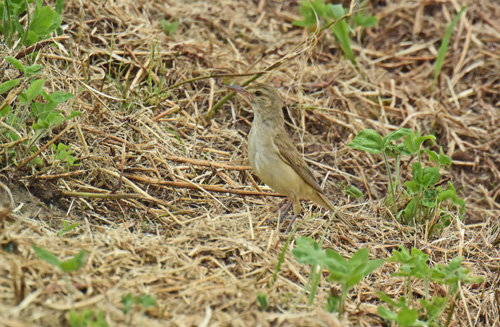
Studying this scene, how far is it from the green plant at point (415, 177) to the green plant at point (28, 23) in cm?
254

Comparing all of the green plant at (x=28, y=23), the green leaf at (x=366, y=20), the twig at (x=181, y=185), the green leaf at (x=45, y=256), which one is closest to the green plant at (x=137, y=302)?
the green leaf at (x=45, y=256)

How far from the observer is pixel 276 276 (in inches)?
180

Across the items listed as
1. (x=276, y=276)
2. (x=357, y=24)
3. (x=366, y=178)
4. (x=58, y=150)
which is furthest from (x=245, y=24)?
(x=276, y=276)

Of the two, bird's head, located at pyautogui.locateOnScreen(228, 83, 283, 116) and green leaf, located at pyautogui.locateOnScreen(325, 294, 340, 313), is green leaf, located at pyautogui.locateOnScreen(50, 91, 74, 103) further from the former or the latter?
green leaf, located at pyautogui.locateOnScreen(325, 294, 340, 313)

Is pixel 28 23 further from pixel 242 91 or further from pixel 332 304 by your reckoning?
pixel 332 304

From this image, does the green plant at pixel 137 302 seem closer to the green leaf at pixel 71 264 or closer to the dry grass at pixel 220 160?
the dry grass at pixel 220 160

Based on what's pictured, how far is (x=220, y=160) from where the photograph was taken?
6516 mm

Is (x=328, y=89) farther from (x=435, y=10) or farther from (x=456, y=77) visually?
(x=435, y=10)

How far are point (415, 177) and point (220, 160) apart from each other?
1.74m

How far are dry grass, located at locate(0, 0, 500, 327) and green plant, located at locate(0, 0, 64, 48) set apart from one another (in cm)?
40

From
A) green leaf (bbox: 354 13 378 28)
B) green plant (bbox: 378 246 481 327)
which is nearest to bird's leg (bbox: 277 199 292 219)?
green plant (bbox: 378 246 481 327)

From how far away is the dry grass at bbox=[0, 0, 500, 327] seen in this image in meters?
4.23

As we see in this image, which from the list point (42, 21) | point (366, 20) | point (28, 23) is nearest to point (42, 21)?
point (42, 21)

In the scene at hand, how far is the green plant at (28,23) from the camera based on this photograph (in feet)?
18.5
